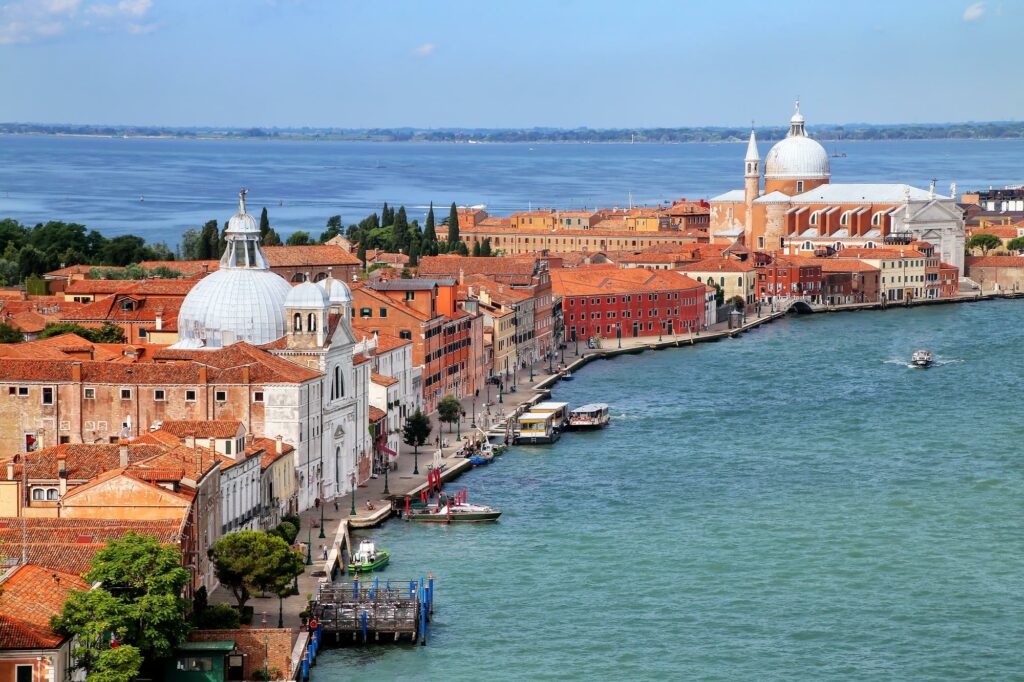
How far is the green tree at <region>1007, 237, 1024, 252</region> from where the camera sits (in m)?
65.3

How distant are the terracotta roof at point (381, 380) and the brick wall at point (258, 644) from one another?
10516 mm

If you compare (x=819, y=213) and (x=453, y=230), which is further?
(x=819, y=213)

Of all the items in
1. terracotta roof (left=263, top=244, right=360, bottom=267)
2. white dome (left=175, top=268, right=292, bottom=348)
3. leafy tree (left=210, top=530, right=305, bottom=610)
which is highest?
white dome (left=175, top=268, right=292, bottom=348)

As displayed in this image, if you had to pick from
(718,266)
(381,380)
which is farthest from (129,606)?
(718,266)

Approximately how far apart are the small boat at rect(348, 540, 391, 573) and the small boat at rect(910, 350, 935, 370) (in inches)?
840

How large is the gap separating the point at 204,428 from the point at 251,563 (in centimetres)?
342

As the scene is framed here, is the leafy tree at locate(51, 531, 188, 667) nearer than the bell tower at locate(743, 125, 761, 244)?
Yes

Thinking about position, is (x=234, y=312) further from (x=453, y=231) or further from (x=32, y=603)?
(x=453, y=231)

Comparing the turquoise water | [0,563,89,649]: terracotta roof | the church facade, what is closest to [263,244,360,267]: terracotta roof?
the turquoise water

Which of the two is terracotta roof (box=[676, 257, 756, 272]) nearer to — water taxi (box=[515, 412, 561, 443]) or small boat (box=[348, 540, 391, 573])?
water taxi (box=[515, 412, 561, 443])

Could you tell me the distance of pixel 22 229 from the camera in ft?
173

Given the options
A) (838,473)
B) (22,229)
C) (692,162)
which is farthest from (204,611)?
(692,162)

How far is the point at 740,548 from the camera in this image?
21.3 meters

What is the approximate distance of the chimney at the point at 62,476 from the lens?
18.0 meters
